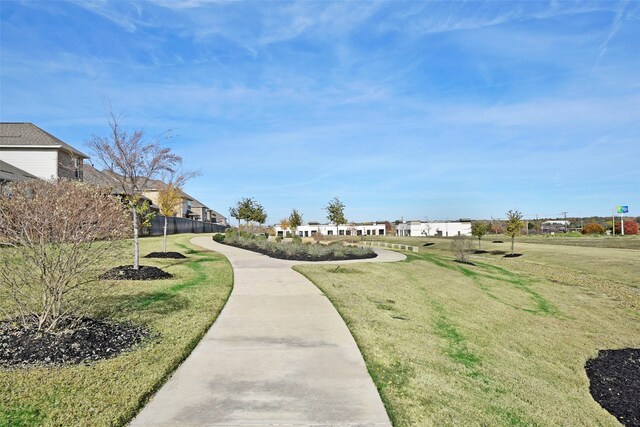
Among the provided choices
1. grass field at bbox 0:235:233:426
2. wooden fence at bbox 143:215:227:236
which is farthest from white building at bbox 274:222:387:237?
grass field at bbox 0:235:233:426

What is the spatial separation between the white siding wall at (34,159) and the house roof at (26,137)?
538mm

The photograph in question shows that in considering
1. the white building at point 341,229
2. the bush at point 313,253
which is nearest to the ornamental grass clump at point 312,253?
the bush at point 313,253

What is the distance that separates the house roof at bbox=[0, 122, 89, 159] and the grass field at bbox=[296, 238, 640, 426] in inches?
1049

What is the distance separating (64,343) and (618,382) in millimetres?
9390

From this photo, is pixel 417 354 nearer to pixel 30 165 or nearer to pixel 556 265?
pixel 556 265

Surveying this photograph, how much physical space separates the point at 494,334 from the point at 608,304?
29.6ft

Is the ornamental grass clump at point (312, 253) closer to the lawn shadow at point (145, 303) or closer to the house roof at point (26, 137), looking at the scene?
the lawn shadow at point (145, 303)

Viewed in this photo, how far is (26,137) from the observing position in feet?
104

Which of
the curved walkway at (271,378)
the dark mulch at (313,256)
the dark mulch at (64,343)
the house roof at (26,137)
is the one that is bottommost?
the curved walkway at (271,378)

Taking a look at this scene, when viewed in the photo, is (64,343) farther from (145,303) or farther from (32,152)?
(32,152)

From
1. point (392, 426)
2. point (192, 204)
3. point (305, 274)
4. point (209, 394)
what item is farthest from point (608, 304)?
point (192, 204)

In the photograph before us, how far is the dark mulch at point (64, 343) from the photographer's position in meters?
5.53

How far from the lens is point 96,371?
5203 millimetres

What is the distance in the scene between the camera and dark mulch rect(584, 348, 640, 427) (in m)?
6.24
